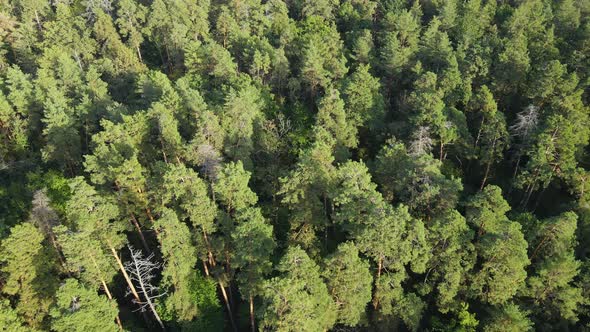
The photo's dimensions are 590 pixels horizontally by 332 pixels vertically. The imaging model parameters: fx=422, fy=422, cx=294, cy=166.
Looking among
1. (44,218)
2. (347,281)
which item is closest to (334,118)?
(347,281)

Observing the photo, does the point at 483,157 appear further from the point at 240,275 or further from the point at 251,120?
the point at 240,275

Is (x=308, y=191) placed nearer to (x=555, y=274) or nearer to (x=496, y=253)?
(x=496, y=253)

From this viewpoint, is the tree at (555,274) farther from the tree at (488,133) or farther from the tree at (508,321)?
the tree at (488,133)

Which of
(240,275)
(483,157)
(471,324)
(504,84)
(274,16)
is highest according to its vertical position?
(274,16)

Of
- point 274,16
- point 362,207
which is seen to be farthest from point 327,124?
point 274,16

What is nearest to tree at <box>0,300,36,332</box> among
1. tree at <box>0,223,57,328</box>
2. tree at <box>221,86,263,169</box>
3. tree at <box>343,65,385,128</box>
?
tree at <box>0,223,57,328</box>

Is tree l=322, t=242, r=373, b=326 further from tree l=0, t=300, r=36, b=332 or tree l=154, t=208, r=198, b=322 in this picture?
tree l=0, t=300, r=36, b=332

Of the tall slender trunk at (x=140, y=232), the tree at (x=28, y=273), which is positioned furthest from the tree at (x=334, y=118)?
the tree at (x=28, y=273)
